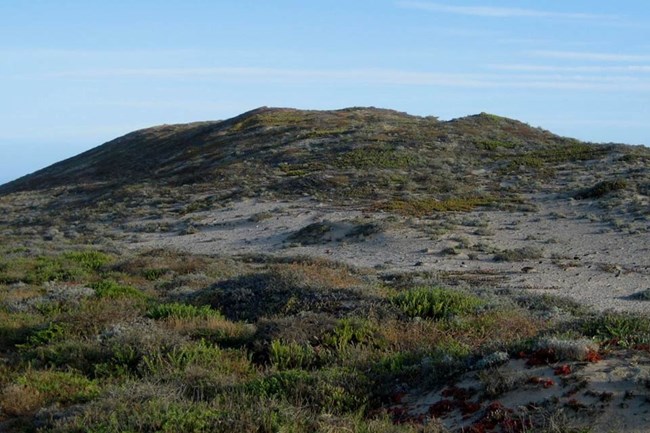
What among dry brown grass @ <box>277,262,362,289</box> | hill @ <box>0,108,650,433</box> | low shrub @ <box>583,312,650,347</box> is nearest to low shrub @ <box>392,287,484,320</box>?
hill @ <box>0,108,650,433</box>

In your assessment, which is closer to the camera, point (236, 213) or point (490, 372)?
point (490, 372)

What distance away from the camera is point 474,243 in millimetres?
23297

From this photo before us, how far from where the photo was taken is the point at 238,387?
670 cm

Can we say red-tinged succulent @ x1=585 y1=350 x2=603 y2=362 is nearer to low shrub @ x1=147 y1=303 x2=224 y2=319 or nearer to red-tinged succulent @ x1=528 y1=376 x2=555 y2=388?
red-tinged succulent @ x1=528 y1=376 x2=555 y2=388

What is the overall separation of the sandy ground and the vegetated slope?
3236mm

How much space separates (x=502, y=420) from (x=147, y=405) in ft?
8.67

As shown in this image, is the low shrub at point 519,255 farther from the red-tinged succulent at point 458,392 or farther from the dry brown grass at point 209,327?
the red-tinged succulent at point 458,392

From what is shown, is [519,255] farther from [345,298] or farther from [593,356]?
[593,356]

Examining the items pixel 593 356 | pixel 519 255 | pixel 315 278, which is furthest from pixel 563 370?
pixel 519 255

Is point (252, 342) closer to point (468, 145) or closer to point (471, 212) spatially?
point (471, 212)

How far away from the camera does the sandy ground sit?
17.2m

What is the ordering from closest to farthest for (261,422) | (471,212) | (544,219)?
(261,422) → (544,219) → (471,212)

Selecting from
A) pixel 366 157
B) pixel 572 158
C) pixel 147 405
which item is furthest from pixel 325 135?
pixel 147 405

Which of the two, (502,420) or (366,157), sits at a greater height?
(366,157)
